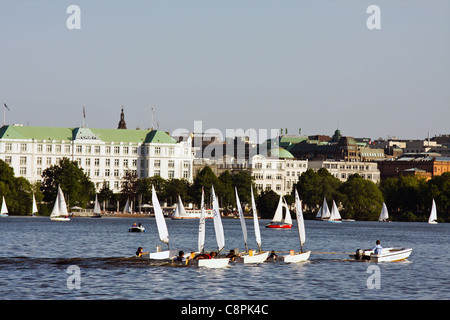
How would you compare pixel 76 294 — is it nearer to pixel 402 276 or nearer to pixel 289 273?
pixel 289 273

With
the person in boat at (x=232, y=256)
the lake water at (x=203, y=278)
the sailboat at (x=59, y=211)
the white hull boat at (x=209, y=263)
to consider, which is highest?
the sailboat at (x=59, y=211)

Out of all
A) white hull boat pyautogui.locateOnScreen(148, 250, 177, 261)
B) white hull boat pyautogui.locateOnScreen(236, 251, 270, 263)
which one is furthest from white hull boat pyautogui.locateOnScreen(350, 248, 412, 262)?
white hull boat pyautogui.locateOnScreen(148, 250, 177, 261)

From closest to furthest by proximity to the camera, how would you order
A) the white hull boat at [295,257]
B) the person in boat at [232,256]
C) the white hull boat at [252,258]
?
1. the person in boat at [232,256]
2. the white hull boat at [252,258]
3. the white hull boat at [295,257]

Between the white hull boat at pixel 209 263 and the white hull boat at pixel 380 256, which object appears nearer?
the white hull boat at pixel 209 263

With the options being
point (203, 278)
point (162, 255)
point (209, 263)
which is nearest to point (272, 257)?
point (162, 255)

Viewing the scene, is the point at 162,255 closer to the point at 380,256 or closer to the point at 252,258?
the point at 252,258

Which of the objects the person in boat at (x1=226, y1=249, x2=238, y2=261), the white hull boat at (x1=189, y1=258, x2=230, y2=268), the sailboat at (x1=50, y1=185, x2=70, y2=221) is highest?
the sailboat at (x1=50, y1=185, x2=70, y2=221)

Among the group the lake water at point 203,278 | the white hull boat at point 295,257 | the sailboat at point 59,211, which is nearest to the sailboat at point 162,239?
the lake water at point 203,278

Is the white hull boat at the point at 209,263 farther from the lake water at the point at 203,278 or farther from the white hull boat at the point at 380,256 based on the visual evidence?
the white hull boat at the point at 380,256

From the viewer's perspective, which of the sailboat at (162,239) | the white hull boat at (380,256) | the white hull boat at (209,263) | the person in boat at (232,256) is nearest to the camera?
the white hull boat at (209,263)

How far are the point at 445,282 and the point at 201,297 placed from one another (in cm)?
2074

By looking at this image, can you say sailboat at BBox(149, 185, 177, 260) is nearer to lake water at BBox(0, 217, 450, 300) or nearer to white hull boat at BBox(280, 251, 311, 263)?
lake water at BBox(0, 217, 450, 300)
